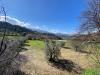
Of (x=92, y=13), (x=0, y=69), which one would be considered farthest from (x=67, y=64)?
(x=0, y=69)

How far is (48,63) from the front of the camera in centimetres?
1464

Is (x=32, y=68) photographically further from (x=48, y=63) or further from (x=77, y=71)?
(x=77, y=71)

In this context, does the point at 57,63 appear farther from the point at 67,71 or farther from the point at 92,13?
the point at 92,13

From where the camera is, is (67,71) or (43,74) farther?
(67,71)

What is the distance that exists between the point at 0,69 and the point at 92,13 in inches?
610

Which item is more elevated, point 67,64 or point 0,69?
point 0,69

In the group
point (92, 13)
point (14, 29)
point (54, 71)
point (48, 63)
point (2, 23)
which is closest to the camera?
point (2, 23)

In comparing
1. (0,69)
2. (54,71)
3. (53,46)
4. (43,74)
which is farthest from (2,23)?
(53,46)

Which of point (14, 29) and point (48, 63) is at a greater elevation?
point (14, 29)

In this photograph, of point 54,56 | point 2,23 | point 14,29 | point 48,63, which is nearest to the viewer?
point 2,23

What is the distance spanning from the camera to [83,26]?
1694 cm

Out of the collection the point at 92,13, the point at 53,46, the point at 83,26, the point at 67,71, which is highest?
the point at 92,13

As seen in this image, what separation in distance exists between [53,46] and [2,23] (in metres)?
14.1

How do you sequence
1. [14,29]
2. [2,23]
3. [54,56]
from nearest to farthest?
[2,23], [14,29], [54,56]
